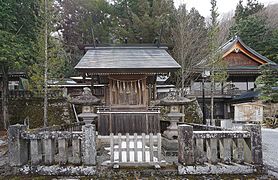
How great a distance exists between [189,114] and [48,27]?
11584mm

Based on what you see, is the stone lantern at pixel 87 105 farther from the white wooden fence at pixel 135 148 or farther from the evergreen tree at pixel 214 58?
the evergreen tree at pixel 214 58

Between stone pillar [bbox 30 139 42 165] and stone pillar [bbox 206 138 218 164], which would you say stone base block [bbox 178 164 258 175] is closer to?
stone pillar [bbox 206 138 218 164]

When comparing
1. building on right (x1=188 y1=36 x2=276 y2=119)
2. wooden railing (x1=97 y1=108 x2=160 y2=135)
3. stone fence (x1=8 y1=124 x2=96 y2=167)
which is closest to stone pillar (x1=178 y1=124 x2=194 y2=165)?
stone fence (x1=8 y1=124 x2=96 y2=167)

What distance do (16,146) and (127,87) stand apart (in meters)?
6.81

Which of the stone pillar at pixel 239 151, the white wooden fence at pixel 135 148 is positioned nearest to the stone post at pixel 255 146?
the stone pillar at pixel 239 151

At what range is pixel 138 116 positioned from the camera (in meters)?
11.0

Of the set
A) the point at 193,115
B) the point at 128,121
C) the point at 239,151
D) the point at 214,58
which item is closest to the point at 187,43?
the point at 214,58

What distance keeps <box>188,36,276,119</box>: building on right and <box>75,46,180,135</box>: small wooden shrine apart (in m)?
12.6

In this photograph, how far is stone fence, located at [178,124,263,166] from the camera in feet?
17.4

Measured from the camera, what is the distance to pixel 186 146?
17.4ft

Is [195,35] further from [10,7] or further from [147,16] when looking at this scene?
[10,7]

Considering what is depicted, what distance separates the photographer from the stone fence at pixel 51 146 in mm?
5320

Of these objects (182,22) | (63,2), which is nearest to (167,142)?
(182,22)

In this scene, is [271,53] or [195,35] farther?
[271,53]
